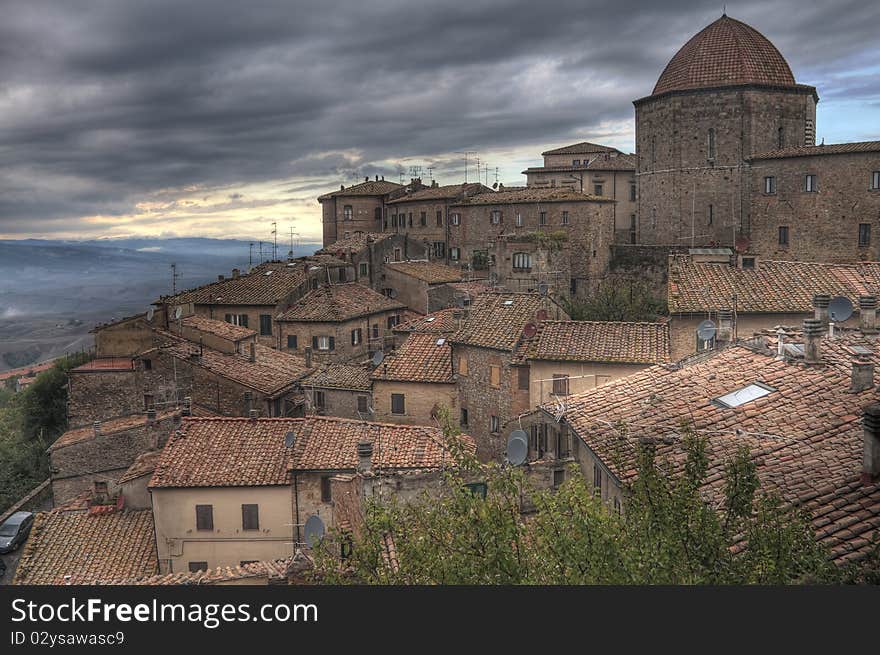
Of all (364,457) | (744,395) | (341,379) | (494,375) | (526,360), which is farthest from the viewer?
(341,379)

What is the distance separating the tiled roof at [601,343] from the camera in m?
19.5

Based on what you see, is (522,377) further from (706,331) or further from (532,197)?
(532,197)

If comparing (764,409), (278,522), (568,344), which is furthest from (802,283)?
(278,522)

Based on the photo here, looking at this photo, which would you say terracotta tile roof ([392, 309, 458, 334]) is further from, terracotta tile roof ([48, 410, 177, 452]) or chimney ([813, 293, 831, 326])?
chimney ([813, 293, 831, 326])

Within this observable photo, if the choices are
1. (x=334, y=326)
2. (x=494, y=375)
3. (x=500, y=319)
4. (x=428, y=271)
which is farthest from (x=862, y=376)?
(x=428, y=271)

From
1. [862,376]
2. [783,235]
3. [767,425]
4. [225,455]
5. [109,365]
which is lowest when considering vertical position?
[225,455]

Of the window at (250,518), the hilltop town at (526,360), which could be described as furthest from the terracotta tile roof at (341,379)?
the window at (250,518)

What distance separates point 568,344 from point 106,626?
16239mm

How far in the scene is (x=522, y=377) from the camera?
2073 cm

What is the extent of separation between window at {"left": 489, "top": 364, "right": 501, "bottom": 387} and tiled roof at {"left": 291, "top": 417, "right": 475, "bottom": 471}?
337 cm

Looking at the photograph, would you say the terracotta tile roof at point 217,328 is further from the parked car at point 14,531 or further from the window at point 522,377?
the window at point 522,377

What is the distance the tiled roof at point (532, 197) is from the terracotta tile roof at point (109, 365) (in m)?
22.4

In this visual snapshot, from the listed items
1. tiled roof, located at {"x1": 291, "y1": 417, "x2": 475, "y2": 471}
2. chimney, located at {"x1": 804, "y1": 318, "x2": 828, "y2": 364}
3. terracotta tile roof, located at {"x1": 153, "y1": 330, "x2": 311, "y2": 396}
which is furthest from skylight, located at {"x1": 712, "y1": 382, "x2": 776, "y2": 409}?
terracotta tile roof, located at {"x1": 153, "y1": 330, "x2": 311, "y2": 396}

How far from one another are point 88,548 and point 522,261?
23279 millimetres
